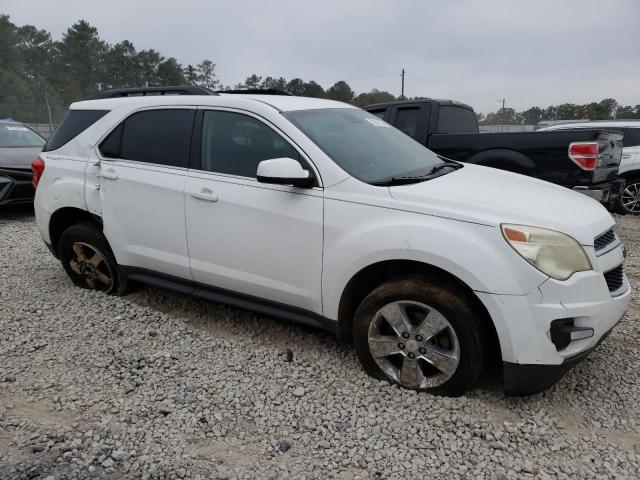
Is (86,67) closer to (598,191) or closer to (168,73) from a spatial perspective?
(168,73)

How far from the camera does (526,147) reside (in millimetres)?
5953

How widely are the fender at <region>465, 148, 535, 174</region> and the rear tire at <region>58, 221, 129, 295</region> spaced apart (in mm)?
4481

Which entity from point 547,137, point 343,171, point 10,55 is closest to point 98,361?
point 343,171

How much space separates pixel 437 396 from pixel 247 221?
1.58 meters

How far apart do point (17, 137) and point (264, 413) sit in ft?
27.5

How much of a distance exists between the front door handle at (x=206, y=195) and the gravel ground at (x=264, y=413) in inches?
40.8

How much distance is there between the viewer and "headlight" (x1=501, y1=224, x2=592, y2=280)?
7.94 feet

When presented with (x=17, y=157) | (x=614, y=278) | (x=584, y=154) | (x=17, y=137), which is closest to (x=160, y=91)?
(x=614, y=278)

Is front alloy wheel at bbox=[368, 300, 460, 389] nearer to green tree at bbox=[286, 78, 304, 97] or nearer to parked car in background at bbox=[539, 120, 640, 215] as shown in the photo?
parked car in background at bbox=[539, 120, 640, 215]

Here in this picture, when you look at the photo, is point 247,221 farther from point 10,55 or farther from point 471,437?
point 10,55

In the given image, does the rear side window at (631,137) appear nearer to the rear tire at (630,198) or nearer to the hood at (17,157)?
the rear tire at (630,198)

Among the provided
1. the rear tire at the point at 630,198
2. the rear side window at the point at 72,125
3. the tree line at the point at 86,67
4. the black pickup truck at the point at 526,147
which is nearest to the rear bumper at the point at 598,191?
the black pickup truck at the point at 526,147

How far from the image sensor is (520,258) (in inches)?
95.0

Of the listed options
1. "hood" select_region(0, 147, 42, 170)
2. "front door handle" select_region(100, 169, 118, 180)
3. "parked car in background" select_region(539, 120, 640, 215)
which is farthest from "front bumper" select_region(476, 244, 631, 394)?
"hood" select_region(0, 147, 42, 170)
